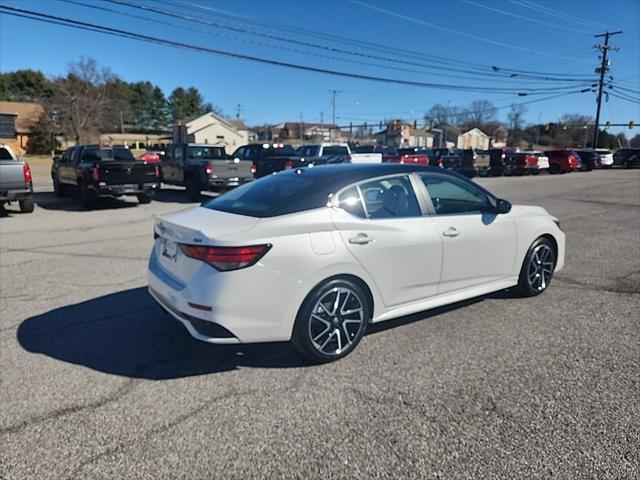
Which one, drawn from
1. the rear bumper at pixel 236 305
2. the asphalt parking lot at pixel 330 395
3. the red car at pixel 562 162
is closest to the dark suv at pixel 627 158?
the red car at pixel 562 162

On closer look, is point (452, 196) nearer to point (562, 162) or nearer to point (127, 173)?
point (127, 173)

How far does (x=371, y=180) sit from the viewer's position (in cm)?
391

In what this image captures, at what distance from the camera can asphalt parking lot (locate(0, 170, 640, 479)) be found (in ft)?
8.09

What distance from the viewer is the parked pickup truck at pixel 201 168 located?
14195 mm

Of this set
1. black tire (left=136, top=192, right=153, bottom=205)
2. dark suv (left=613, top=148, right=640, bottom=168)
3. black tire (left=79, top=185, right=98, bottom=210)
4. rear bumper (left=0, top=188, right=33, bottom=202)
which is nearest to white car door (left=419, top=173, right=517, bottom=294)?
rear bumper (left=0, top=188, right=33, bottom=202)

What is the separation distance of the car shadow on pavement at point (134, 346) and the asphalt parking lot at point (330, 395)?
0.05 ft

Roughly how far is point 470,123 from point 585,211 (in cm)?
10368

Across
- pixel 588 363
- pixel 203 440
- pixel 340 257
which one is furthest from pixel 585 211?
pixel 203 440

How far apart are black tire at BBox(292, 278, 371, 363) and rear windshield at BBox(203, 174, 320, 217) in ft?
2.18

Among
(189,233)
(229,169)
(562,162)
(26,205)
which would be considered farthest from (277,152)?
(562,162)

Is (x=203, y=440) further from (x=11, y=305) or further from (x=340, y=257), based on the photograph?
(x=11, y=305)

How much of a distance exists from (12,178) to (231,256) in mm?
10425

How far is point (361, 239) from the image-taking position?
3582mm

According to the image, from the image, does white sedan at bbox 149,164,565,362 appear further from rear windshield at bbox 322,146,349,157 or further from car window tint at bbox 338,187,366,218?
rear windshield at bbox 322,146,349,157
